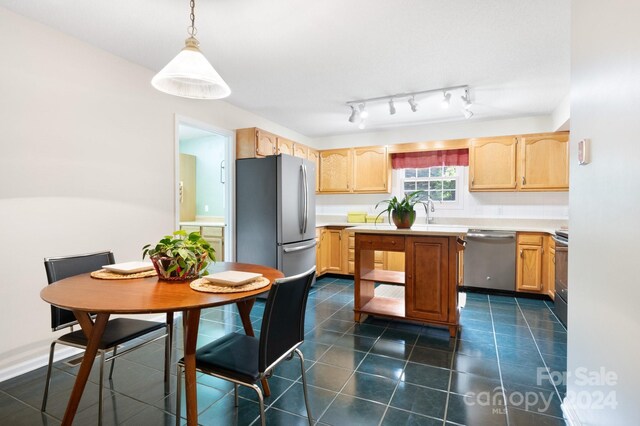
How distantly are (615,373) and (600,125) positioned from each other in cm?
100

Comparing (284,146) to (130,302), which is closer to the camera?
(130,302)

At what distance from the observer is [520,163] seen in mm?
4219

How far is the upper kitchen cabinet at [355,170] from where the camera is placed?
16.6ft

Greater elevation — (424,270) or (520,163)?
(520,163)

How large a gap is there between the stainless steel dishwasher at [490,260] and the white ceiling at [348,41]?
5.63 ft

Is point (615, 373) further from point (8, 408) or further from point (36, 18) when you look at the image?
point (36, 18)

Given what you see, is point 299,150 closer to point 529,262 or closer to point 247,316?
point 247,316

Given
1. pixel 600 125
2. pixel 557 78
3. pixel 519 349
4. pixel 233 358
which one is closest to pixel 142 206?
pixel 233 358

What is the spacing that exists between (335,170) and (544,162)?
2.99 m

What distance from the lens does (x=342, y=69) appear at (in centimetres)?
297

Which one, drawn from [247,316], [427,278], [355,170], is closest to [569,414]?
[427,278]

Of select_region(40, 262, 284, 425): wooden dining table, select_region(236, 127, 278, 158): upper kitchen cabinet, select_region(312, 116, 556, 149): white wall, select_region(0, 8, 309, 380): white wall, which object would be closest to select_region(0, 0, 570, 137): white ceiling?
select_region(0, 8, 309, 380): white wall

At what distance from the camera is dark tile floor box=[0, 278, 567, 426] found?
1720 mm

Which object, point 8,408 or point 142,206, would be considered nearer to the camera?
point 8,408
